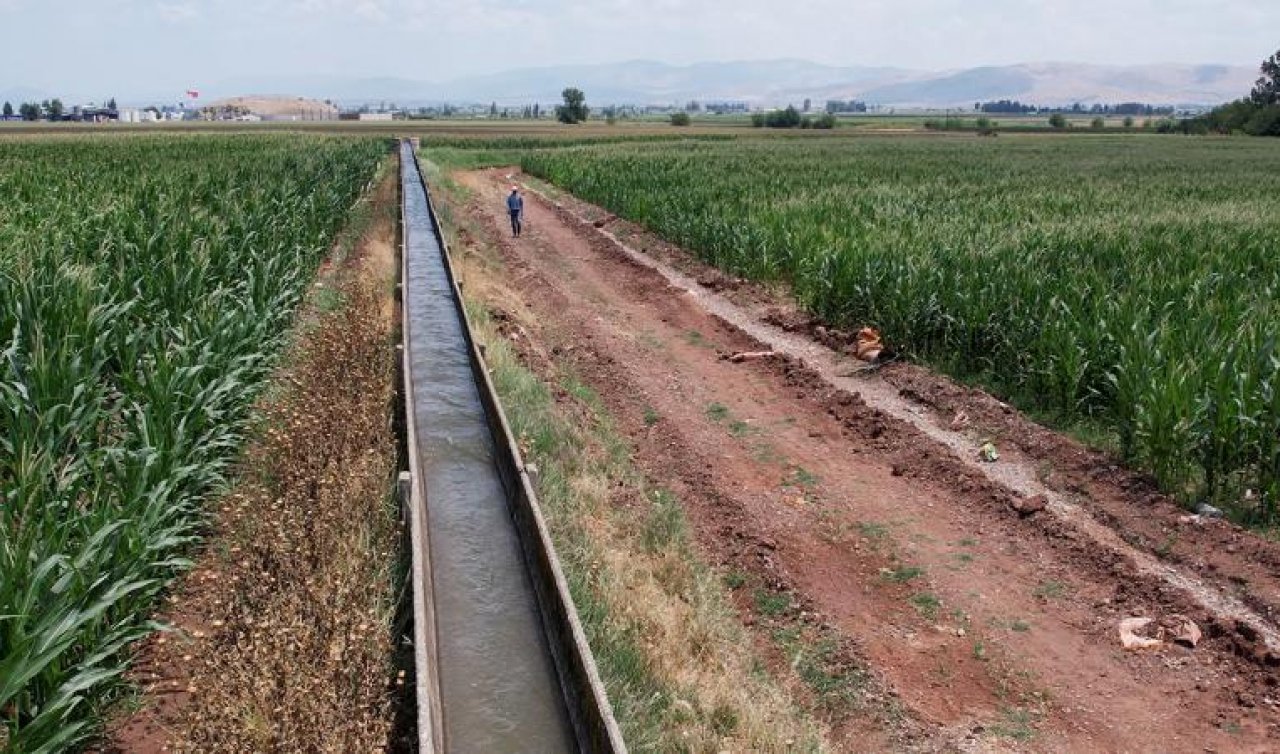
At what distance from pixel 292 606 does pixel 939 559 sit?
18.5ft

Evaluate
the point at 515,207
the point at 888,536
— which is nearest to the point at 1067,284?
the point at 888,536

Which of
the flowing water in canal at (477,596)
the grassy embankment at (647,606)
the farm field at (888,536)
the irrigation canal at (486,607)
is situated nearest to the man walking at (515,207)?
the farm field at (888,536)

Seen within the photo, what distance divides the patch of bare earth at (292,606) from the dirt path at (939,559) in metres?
3.18

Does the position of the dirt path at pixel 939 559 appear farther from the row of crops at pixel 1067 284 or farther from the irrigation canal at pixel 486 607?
the irrigation canal at pixel 486 607

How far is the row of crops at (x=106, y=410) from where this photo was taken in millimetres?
4297

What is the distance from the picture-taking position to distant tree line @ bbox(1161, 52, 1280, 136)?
10056 cm

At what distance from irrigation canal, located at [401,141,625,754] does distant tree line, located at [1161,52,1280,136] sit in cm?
11763

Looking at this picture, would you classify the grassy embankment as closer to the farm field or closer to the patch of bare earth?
the farm field

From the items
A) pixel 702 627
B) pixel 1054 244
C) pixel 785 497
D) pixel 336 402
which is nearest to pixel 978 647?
pixel 702 627

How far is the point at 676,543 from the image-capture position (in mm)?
8188

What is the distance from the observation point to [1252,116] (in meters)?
105

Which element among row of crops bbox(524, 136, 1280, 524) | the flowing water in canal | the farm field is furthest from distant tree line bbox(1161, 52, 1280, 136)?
the flowing water in canal

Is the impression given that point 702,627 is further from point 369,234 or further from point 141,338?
point 369,234

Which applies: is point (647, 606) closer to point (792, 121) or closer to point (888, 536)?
point (888, 536)
